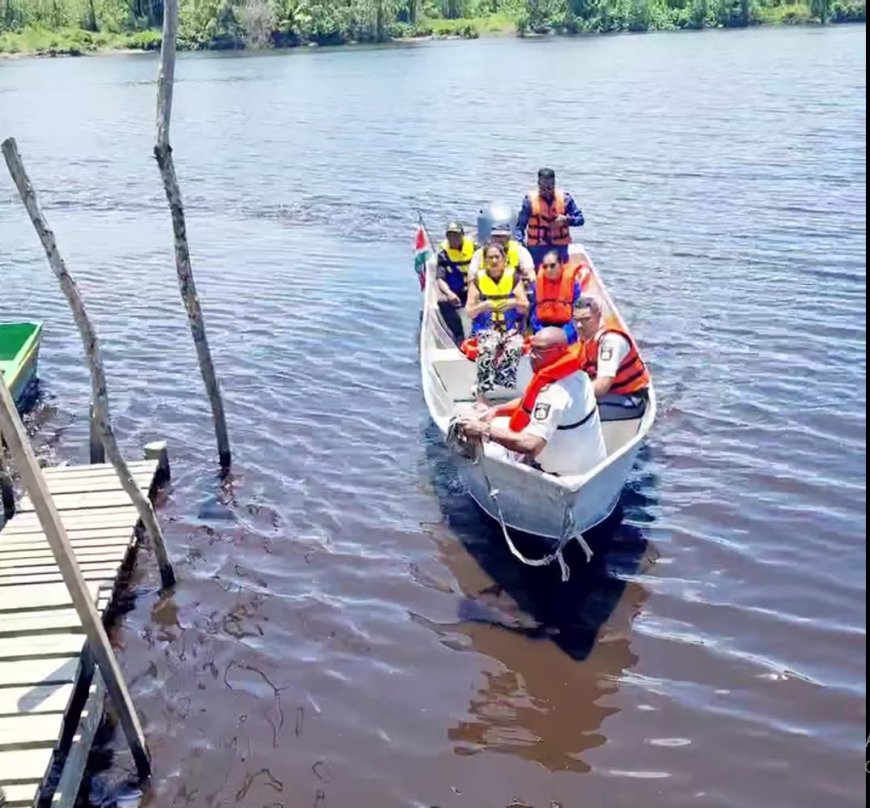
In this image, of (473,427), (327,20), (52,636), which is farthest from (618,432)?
(327,20)

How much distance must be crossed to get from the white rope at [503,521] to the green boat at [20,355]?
5940 millimetres

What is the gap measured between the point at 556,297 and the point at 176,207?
12.7ft

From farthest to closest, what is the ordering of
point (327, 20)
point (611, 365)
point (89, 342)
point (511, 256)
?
point (327, 20)
point (511, 256)
point (611, 365)
point (89, 342)

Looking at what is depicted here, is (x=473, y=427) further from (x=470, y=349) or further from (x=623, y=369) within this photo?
(x=470, y=349)

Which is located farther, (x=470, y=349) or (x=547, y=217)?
(x=547, y=217)

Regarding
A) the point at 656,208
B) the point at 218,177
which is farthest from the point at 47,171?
the point at 656,208

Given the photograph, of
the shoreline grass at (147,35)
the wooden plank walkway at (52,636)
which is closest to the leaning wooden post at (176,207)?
the wooden plank walkway at (52,636)

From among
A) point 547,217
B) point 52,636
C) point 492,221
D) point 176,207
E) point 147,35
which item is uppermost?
point 147,35

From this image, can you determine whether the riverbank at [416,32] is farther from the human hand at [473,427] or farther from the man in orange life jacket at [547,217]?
the human hand at [473,427]

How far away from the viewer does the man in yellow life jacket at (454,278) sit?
41.5 ft

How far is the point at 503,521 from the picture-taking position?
8477 mm

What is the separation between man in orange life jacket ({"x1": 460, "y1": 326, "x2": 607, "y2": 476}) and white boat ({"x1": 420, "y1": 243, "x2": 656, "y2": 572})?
0.45 ft

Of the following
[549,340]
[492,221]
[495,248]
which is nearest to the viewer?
[549,340]

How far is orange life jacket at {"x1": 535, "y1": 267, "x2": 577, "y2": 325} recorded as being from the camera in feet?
35.1
